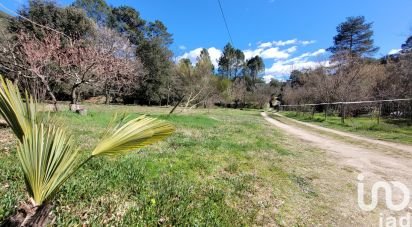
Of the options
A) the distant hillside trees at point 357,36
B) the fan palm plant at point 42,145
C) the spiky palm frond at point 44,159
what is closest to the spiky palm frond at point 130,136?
the fan palm plant at point 42,145

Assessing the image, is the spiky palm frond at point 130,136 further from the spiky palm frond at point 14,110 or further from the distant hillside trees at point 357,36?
the distant hillside trees at point 357,36

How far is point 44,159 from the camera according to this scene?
5.20 feet

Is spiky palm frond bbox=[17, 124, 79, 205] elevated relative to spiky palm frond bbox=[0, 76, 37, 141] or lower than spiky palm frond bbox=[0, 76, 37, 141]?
lower

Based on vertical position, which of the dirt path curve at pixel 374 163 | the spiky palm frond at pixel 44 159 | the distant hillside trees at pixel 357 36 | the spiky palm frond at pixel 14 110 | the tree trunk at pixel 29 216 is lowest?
the dirt path curve at pixel 374 163

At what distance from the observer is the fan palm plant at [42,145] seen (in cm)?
157

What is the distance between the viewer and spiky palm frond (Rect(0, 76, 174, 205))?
5.14 feet

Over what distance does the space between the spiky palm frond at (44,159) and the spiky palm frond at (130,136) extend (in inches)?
9.4

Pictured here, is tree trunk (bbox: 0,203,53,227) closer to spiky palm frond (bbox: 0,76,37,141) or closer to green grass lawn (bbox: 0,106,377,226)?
spiky palm frond (bbox: 0,76,37,141)

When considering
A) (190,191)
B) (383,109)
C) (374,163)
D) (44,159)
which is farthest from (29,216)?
(383,109)

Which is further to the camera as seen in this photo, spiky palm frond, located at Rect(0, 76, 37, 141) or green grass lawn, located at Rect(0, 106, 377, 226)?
green grass lawn, located at Rect(0, 106, 377, 226)

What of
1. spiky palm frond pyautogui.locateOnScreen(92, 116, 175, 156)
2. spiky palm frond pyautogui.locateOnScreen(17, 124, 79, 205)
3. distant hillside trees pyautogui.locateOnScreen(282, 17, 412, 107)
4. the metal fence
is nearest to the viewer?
spiky palm frond pyautogui.locateOnScreen(17, 124, 79, 205)

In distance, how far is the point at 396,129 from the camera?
14.2m

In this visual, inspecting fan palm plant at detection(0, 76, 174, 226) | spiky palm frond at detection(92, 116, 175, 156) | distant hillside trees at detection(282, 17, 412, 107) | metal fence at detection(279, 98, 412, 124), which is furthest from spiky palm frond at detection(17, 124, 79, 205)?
distant hillside trees at detection(282, 17, 412, 107)

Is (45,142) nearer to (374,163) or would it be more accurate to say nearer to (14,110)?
(14,110)
